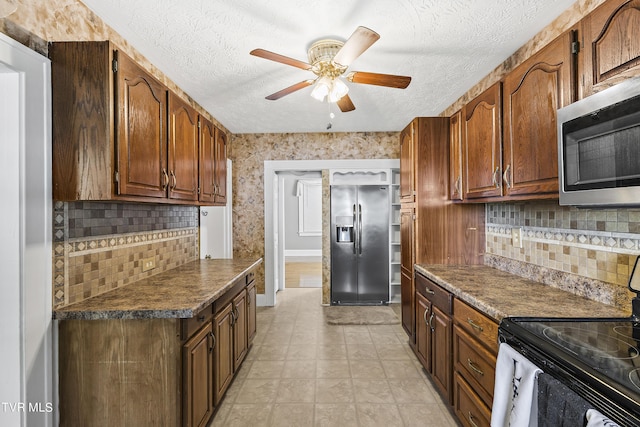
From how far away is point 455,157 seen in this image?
265cm

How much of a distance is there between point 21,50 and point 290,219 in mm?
6919

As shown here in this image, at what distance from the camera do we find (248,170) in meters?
4.57

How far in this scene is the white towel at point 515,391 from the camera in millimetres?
1124

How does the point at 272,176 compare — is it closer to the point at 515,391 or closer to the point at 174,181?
the point at 174,181

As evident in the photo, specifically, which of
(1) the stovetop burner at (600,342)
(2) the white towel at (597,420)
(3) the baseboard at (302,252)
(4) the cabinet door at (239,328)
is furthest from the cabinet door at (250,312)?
(3) the baseboard at (302,252)

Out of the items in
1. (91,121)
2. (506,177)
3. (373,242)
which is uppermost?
(91,121)

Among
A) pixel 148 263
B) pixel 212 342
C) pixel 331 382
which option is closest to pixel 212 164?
pixel 148 263

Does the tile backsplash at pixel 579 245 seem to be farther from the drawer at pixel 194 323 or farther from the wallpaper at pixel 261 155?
the wallpaper at pixel 261 155

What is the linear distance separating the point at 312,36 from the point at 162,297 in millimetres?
1875

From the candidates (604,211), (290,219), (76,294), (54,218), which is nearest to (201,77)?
(54,218)

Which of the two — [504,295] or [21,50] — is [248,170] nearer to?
[21,50]

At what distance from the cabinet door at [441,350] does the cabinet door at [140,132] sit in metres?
2.06

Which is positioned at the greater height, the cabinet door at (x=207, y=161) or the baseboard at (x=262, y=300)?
the cabinet door at (x=207, y=161)

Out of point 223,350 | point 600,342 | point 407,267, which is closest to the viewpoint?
point 600,342
